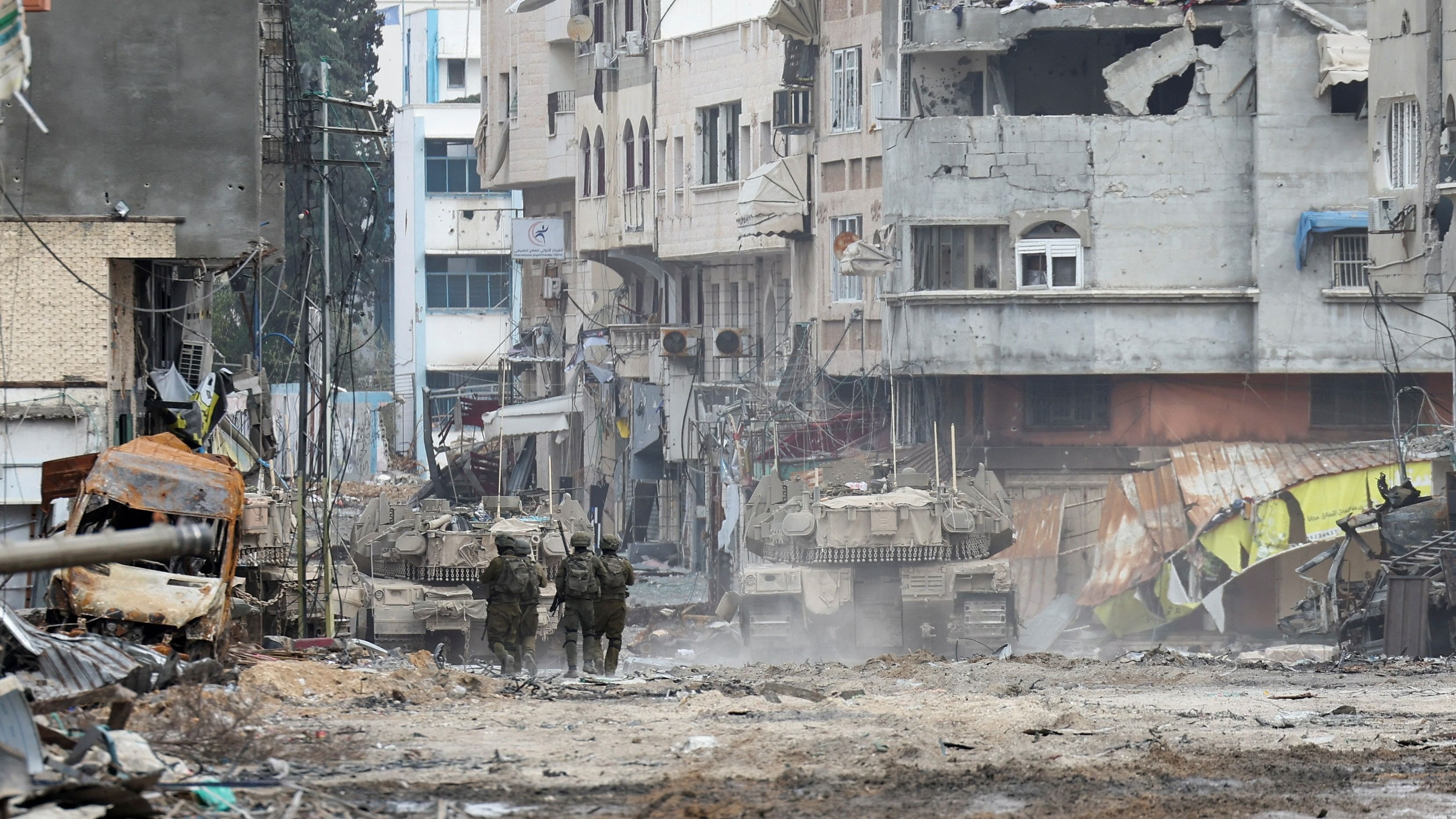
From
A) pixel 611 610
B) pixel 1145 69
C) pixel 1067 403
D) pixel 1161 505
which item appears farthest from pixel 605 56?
pixel 611 610

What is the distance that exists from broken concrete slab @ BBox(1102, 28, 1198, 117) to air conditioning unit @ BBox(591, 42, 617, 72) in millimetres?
14850

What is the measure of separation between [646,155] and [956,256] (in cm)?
1298

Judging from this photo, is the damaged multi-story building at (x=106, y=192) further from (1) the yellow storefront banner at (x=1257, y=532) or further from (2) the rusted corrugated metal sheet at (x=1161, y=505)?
(2) the rusted corrugated metal sheet at (x=1161, y=505)

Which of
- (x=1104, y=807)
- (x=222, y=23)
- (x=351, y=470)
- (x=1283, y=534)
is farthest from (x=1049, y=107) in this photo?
(x=351, y=470)

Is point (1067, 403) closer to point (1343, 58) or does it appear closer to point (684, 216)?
point (1343, 58)

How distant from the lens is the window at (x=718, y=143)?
43656 mm

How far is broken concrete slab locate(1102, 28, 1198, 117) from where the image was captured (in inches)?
1362

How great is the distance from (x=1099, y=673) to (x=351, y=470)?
44.6 metres

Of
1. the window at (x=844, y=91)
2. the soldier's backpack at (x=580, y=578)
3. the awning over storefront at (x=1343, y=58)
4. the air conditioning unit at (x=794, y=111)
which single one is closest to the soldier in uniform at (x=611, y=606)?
the soldier's backpack at (x=580, y=578)

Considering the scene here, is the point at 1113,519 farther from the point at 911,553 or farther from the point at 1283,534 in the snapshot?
the point at 911,553

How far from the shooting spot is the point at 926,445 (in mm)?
35812

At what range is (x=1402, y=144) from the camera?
27641 mm

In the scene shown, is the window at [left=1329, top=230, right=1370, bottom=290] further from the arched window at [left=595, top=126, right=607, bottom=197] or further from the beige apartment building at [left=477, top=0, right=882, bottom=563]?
the arched window at [left=595, top=126, right=607, bottom=197]

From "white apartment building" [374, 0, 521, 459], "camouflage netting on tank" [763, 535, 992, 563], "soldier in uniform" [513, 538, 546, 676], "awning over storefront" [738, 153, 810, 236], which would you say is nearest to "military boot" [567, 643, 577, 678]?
"soldier in uniform" [513, 538, 546, 676]
